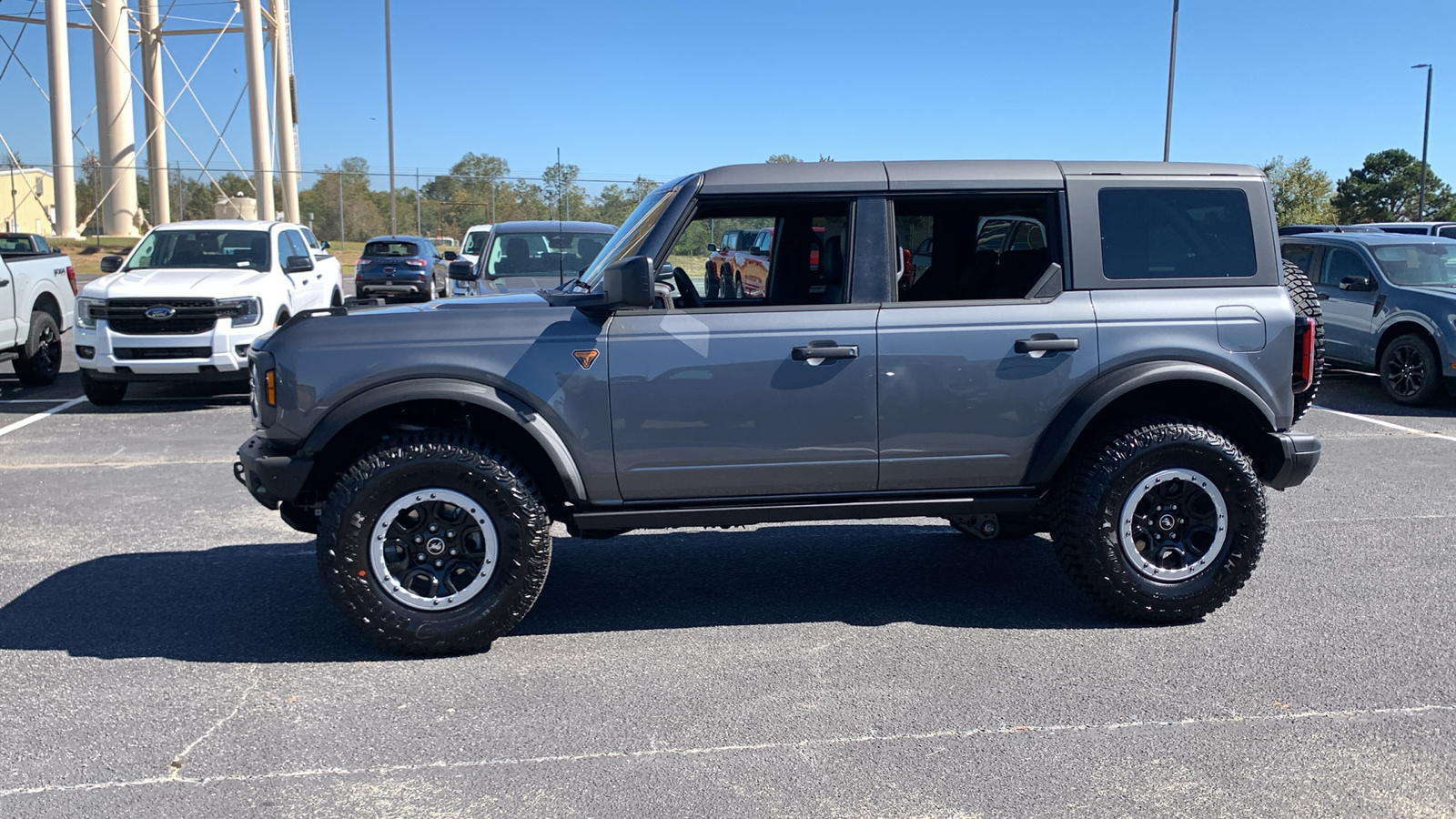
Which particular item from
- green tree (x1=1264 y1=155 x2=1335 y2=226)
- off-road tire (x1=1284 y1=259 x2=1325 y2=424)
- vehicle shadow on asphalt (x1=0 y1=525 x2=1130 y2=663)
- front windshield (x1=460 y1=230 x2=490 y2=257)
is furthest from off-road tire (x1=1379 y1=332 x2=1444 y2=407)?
green tree (x1=1264 y1=155 x2=1335 y2=226)

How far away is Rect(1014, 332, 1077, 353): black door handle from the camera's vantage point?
193 inches

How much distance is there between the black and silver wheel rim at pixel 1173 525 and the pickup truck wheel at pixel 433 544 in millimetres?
2478

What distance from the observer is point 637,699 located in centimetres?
430

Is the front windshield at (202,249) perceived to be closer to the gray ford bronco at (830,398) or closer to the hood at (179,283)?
the hood at (179,283)

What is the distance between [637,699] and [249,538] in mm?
3329

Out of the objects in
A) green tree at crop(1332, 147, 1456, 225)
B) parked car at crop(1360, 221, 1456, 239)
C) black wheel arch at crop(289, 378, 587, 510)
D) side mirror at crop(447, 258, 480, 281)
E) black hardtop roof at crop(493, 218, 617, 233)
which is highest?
green tree at crop(1332, 147, 1456, 225)

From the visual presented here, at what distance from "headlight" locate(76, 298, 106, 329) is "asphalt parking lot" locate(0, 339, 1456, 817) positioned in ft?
16.8

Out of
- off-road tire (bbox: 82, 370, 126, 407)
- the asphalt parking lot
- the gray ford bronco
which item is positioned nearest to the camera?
A: the asphalt parking lot

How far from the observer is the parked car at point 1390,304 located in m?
11.8

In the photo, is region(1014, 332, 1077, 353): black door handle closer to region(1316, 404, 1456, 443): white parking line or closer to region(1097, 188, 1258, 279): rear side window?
region(1097, 188, 1258, 279): rear side window

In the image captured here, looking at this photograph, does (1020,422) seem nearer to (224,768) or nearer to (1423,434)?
(224,768)

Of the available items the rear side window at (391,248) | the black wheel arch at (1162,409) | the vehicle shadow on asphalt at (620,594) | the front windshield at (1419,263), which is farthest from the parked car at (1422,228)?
the rear side window at (391,248)

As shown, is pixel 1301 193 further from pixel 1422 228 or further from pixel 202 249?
pixel 202 249

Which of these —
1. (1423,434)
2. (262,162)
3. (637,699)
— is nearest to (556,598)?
(637,699)
